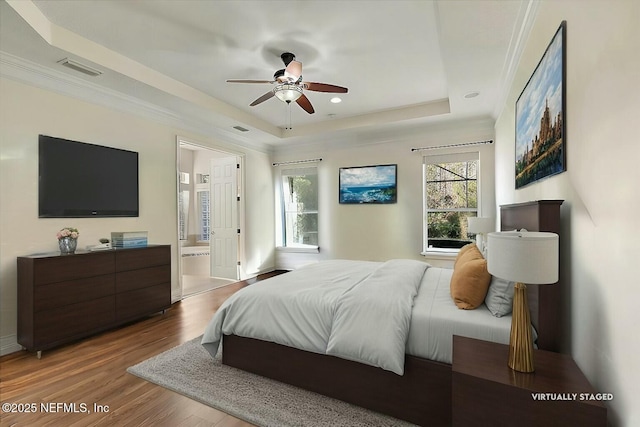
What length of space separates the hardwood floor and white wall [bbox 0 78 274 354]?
2.03 ft

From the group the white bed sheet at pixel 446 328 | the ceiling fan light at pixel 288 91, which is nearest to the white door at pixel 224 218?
the ceiling fan light at pixel 288 91

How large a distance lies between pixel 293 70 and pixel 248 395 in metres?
2.77

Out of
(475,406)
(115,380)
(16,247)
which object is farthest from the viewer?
(16,247)

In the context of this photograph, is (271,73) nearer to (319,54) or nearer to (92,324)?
(319,54)

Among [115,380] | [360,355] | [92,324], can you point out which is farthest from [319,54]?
[92,324]

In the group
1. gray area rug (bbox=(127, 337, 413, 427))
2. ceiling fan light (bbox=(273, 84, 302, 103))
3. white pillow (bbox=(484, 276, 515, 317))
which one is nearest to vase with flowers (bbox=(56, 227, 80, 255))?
gray area rug (bbox=(127, 337, 413, 427))

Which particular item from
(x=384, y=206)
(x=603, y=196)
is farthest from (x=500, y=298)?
(x=384, y=206)

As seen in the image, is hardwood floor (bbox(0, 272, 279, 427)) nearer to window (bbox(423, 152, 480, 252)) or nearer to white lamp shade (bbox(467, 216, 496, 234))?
white lamp shade (bbox(467, 216, 496, 234))

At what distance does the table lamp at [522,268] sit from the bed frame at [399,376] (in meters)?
0.36

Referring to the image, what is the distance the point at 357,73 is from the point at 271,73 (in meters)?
1.00

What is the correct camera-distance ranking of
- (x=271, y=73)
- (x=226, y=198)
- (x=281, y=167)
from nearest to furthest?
(x=271, y=73), (x=226, y=198), (x=281, y=167)

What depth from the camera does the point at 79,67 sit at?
2779mm

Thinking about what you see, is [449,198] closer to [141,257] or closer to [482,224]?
[482,224]

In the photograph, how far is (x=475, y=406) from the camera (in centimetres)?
117
